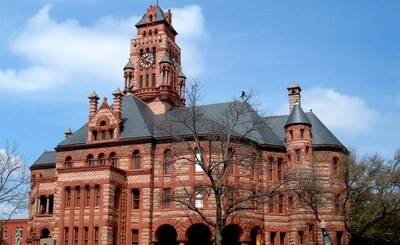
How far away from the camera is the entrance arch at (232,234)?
4625 centimetres

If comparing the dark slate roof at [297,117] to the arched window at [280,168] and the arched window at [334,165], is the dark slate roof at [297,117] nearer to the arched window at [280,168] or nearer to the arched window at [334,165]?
the arched window at [280,168]

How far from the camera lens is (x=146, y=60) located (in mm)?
61188

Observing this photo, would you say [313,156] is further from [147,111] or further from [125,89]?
[125,89]

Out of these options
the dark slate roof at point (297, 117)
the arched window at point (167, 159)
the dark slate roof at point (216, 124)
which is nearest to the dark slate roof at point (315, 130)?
the dark slate roof at point (216, 124)

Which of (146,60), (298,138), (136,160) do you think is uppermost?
(146,60)

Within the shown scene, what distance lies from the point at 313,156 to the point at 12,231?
188 ft

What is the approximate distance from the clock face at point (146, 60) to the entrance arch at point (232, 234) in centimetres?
2167

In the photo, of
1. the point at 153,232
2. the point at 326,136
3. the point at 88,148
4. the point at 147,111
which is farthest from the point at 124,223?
Answer: the point at 326,136

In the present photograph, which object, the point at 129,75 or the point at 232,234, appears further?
the point at 129,75

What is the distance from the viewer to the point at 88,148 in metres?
50.7

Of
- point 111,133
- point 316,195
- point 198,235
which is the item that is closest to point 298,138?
point 316,195

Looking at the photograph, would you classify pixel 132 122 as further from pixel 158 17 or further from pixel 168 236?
pixel 158 17

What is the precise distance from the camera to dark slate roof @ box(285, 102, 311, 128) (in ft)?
163

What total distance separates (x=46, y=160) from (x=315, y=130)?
97.7 feet
